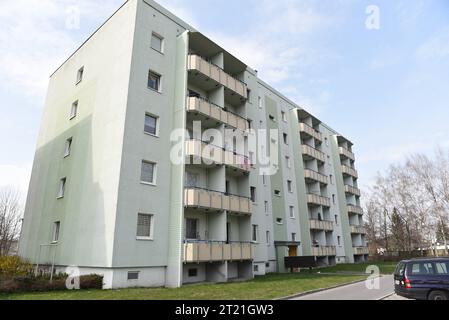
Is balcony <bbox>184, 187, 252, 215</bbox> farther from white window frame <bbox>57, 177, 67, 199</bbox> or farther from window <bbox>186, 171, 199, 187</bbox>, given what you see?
white window frame <bbox>57, 177, 67, 199</bbox>

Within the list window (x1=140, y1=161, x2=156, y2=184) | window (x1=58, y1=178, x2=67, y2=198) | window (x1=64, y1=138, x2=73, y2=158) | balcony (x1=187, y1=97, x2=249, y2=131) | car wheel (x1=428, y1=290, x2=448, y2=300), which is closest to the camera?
car wheel (x1=428, y1=290, x2=448, y2=300)

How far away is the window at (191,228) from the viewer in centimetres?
2088

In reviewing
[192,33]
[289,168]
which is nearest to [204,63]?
[192,33]

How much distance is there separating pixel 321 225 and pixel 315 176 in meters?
5.86

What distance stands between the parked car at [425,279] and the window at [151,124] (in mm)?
15284

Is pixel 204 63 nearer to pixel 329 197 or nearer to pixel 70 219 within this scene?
pixel 70 219

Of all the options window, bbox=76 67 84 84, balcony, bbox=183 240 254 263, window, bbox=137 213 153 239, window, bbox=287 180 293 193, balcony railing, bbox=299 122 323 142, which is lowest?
balcony, bbox=183 240 254 263

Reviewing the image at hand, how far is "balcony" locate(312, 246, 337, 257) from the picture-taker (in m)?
34.8

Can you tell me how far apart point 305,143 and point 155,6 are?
25.9 metres

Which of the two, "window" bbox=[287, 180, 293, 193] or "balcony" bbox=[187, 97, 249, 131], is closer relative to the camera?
"balcony" bbox=[187, 97, 249, 131]

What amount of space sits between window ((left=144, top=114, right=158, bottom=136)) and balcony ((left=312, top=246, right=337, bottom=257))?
23.1 m

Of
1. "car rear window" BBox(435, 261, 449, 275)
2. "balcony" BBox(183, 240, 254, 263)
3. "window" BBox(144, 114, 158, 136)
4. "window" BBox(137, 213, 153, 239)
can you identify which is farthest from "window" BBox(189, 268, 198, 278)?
"car rear window" BBox(435, 261, 449, 275)

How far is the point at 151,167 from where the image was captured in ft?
64.8

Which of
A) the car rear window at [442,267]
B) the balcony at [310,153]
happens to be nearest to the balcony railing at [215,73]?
the balcony at [310,153]
